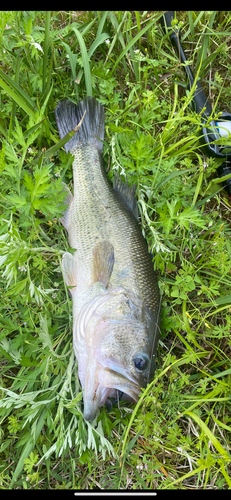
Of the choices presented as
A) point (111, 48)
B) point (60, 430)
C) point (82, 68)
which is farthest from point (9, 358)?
point (111, 48)

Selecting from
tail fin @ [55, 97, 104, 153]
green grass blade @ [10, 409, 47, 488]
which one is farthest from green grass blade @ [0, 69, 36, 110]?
green grass blade @ [10, 409, 47, 488]

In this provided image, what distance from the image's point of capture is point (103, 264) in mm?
2494

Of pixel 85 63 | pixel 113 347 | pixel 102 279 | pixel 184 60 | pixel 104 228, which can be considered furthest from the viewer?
pixel 184 60

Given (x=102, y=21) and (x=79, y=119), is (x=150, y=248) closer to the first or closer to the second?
(x=79, y=119)

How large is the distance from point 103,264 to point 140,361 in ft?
2.53

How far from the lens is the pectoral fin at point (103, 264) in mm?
2488

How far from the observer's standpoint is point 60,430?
95.7 inches

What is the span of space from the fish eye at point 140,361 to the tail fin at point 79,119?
1.90m

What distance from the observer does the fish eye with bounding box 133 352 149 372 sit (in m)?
2.30

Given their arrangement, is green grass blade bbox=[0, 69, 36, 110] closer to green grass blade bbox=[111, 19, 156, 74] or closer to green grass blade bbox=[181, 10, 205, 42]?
green grass blade bbox=[111, 19, 156, 74]

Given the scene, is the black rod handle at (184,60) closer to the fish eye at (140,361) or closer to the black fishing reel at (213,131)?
the black fishing reel at (213,131)

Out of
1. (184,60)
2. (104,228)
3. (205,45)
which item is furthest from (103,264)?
(205,45)

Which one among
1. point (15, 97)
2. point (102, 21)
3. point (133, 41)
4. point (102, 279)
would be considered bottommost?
point (102, 279)

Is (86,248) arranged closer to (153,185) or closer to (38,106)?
(153,185)
